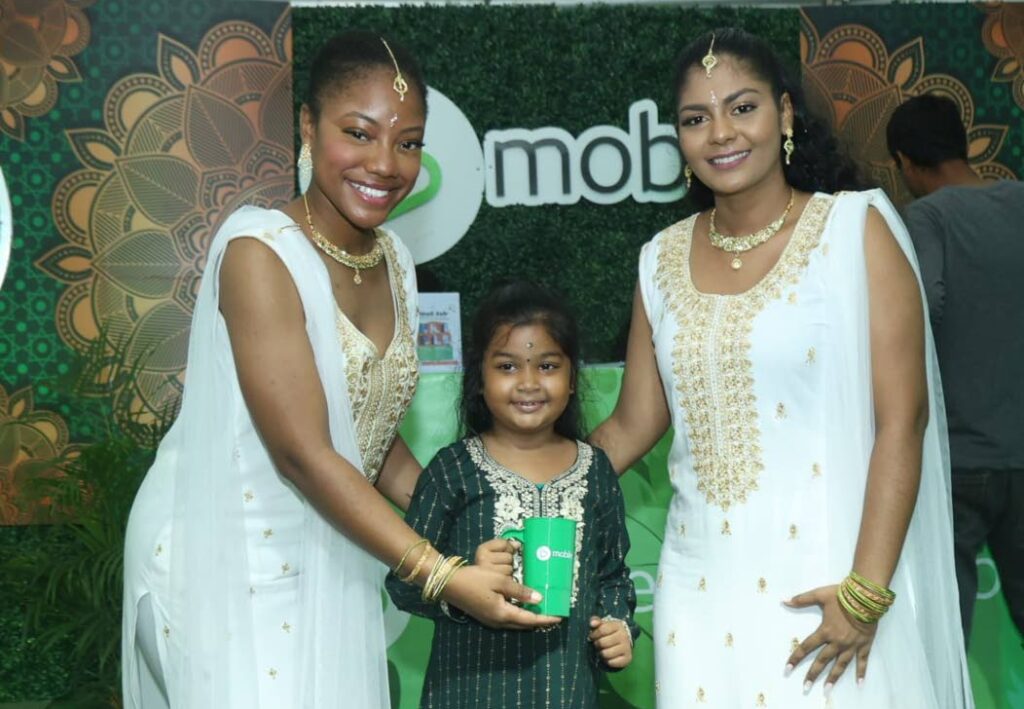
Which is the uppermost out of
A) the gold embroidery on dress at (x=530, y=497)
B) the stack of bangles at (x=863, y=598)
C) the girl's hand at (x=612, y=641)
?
the gold embroidery on dress at (x=530, y=497)

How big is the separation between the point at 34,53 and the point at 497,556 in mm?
3721

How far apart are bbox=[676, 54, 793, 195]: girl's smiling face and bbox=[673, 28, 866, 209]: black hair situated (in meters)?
0.02

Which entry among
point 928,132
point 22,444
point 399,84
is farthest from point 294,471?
point 22,444

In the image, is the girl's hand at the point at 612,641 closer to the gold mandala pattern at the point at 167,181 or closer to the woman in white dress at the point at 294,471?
the woman in white dress at the point at 294,471

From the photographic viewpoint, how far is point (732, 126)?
8.30 feet

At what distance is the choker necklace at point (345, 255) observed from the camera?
2.46m

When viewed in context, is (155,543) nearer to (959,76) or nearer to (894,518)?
(894,518)

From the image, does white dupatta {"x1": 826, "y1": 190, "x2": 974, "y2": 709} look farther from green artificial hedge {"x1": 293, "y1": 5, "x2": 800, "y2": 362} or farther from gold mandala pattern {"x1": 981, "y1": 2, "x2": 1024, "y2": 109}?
gold mandala pattern {"x1": 981, "y1": 2, "x2": 1024, "y2": 109}

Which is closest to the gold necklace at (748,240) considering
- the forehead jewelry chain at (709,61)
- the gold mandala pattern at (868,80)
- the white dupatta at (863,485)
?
the white dupatta at (863,485)

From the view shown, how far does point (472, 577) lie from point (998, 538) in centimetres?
214

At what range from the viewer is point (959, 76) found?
229 inches

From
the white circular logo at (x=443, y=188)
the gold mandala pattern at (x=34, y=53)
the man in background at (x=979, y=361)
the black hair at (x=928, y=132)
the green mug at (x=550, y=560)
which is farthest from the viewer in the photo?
the white circular logo at (x=443, y=188)

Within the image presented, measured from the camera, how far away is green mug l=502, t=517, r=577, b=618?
2102mm

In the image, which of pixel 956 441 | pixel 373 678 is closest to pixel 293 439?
pixel 373 678
